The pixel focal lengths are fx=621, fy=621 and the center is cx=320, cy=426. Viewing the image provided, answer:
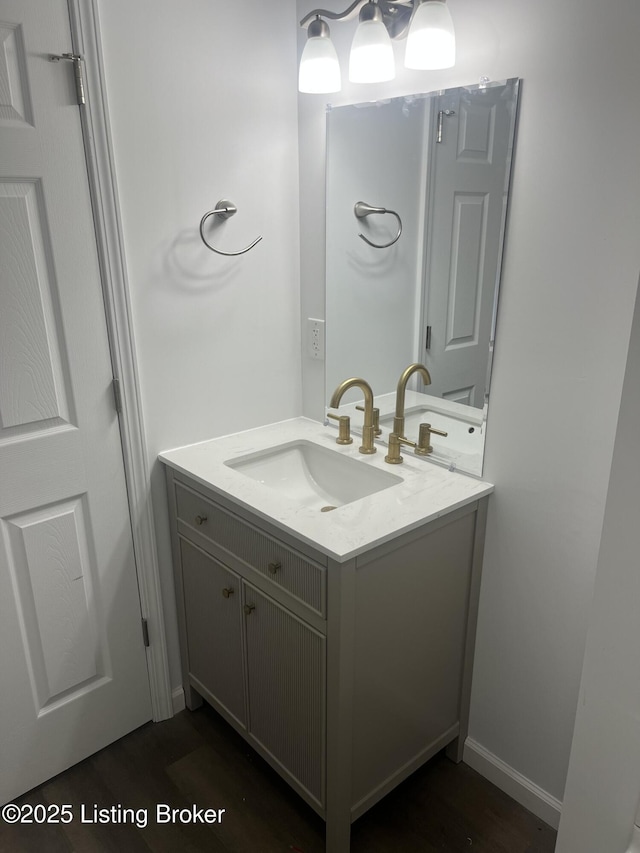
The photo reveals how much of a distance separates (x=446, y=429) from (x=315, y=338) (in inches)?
22.4

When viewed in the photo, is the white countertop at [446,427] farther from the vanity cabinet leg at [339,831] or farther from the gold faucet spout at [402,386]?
the vanity cabinet leg at [339,831]

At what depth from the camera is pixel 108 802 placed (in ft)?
5.68

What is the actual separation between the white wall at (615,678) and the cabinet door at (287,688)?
71 cm

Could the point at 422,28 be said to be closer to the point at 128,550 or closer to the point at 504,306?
the point at 504,306

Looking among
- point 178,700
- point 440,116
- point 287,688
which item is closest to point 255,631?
point 287,688

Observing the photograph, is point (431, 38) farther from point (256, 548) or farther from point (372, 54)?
point (256, 548)

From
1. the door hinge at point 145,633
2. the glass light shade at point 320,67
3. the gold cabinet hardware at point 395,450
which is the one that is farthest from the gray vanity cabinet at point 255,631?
the glass light shade at point 320,67

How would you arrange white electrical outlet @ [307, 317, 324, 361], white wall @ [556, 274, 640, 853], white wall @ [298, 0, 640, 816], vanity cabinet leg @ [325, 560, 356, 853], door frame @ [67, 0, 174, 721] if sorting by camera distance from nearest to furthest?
white wall @ [556, 274, 640, 853] → white wall @ [298, 0, 640, 816] → vanity cabinet leg @ [325, 560, 356, 853] → door frame @ [67, 0, 174, 721] → white electrical outlet @ [307, 317, 324, 361]

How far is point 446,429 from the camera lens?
1718 millimetres

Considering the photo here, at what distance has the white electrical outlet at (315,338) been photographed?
2.01 meters

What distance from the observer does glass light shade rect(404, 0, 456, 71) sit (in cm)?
134

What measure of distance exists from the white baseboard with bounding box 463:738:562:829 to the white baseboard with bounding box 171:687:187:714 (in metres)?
0.92

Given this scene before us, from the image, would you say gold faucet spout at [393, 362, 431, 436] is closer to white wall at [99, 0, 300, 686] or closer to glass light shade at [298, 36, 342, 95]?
white wall at [99, 0, 300, 686]

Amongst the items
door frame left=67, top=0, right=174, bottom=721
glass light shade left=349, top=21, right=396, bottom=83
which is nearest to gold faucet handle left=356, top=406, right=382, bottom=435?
door frame left=67, top=0, right=174, bottom=721
